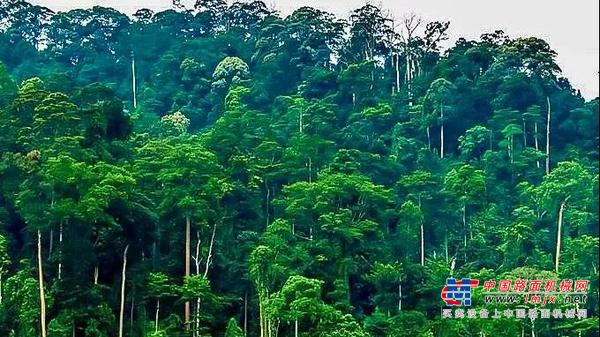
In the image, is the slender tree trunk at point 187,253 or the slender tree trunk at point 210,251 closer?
the slender tree trunk at point 187,253

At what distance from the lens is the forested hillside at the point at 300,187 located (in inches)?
482

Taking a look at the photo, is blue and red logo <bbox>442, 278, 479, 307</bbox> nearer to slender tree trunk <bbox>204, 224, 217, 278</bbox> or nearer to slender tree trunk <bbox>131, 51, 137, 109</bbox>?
slender tree trunk <bbox>204, 224, 217, 278</bbox>

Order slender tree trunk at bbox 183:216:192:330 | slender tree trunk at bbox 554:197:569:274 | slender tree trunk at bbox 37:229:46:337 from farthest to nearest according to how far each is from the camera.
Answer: slender tree trunk at bbox 554:197:569:274, slender tree trunk at bbox 183:216:192:330, slender tree trunk at bbox 37:229:46:337

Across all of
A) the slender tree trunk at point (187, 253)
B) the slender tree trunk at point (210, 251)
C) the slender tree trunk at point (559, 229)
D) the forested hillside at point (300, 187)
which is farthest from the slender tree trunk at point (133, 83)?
the slender tree trunk at point (559, 229)

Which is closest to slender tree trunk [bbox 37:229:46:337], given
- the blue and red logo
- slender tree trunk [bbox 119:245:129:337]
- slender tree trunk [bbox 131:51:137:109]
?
slender tree trunk [bbox 119:245:129:337]

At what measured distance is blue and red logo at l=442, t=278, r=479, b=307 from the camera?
13.3m

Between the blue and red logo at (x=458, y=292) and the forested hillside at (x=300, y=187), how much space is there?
0.27 meters

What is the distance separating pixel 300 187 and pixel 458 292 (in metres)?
2.61

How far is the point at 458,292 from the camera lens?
13.4 metres

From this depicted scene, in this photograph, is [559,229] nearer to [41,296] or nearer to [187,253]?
[187,253]

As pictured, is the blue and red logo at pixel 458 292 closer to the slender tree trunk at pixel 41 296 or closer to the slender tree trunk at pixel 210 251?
the slender tree trunk at pixel 210 251

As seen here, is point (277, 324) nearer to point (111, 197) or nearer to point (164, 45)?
point (111, 197)

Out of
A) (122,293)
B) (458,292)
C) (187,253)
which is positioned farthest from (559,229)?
(122,293)

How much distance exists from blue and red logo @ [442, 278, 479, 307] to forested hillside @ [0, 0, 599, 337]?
0.90ft
